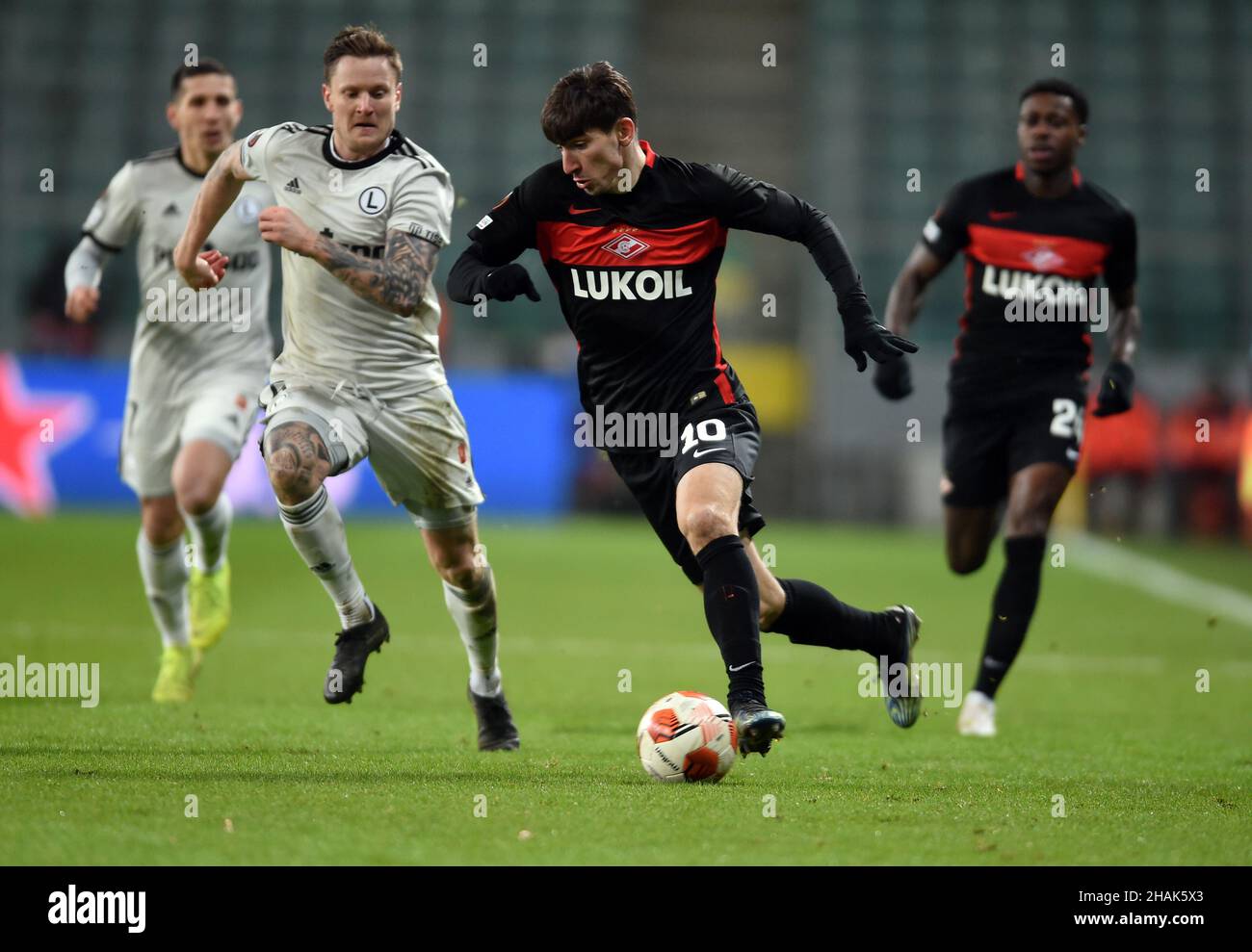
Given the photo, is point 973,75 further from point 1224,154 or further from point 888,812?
point 888,812

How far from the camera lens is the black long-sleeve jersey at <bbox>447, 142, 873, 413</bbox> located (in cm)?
571

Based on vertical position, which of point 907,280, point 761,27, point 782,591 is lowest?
point 782,591

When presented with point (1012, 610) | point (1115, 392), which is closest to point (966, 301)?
point (1115, 392)

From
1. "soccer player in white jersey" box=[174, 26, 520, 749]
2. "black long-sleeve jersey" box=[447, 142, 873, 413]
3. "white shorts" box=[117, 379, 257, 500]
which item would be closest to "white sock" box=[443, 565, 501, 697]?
"soccer player in white jersey" box=[174, 26, 520, 749]

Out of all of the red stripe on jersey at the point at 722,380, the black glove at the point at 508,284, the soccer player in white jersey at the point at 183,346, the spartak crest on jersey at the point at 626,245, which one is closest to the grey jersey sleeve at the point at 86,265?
the soccer player in white jersey at the point at 183,346

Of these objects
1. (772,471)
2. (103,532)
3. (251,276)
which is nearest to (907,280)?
(251,276)

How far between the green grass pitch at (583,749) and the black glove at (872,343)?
134 cm

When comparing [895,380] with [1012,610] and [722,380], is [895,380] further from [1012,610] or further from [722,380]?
[722,380]

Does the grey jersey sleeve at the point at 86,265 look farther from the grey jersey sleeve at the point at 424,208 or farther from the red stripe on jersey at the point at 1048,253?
the red stripe on jersey at the point at 1048,253

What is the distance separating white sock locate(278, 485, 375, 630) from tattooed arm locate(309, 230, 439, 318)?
0.71 m

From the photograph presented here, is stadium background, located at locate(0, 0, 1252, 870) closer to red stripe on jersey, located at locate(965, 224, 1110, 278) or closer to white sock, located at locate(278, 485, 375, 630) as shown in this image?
white sock, located at locate(278, 485, 375, 630)

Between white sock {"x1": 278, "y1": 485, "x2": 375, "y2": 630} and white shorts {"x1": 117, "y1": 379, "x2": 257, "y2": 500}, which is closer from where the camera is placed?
white sock {"x1": 278, "y1": 485, "x2": 375, "y2": 630}

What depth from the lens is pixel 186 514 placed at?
7566 mm
